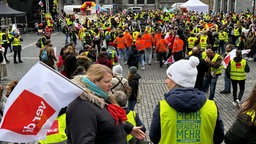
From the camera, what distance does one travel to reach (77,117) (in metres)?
2.70

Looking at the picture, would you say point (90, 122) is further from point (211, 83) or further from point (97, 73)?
point (211, 83)

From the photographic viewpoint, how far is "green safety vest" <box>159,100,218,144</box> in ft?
10.2

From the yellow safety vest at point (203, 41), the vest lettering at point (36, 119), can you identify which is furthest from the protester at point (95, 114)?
the yellow safety vest at point (203, 41)

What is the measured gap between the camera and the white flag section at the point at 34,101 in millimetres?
2896

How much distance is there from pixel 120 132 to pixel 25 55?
60.7 feet

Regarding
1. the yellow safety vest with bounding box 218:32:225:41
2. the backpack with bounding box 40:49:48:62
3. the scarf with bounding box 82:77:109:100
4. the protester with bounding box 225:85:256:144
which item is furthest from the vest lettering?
the yellow safety vest with bounding box 218:32:225:41

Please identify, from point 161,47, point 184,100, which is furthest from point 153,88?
point 184,100

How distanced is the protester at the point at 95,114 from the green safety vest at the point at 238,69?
23.6 ft

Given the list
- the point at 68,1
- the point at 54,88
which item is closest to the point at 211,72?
the point at 54,88

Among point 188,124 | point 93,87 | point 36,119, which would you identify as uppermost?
point 93,87

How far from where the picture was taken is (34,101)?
290cm

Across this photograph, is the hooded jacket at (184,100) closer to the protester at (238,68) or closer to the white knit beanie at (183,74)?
the white knit beanie at (183,74)

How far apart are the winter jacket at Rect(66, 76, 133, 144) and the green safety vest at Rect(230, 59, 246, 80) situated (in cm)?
735

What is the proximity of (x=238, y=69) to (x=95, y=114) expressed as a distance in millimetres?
7601
